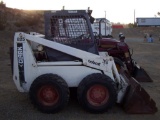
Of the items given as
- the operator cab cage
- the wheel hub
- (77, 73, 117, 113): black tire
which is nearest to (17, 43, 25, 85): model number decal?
the operator cab cage

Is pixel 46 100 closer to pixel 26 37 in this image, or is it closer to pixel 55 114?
pixel 55 114

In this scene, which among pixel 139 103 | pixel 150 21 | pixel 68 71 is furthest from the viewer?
pixel 150 21

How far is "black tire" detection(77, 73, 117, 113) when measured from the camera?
8.21 metres

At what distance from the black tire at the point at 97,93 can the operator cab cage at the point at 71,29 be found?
951 mm

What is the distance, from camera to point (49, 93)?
8.30 m

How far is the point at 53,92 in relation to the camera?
326 inches

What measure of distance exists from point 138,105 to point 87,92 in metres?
1.15

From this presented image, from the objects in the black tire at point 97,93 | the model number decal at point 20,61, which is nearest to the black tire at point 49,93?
the black tire at point 97,93

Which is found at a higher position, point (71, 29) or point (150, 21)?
point (71, 29)

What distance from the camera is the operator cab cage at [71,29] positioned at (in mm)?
8930

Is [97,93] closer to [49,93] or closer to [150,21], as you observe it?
[49,93]

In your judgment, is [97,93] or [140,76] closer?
[97,93]

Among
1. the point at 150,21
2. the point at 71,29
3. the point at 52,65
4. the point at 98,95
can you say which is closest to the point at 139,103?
the point at 98,95

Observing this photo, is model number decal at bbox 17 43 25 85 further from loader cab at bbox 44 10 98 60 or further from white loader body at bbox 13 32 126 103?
loader cab at bbox 44 10 98 60
